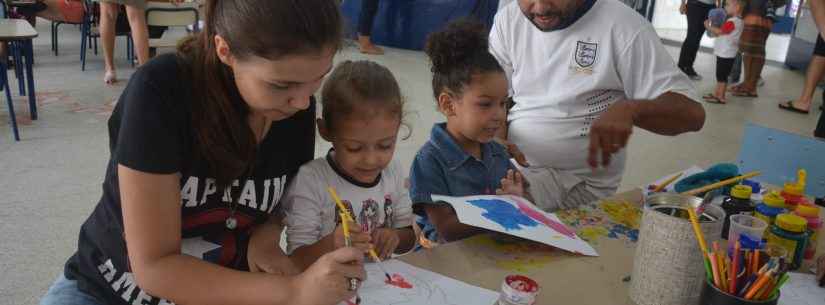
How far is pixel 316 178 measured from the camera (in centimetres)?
116

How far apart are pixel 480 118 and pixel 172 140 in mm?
729

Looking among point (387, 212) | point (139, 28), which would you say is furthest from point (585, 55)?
point (139, 28)

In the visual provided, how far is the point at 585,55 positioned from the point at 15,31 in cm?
274

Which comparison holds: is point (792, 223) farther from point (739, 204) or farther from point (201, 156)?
point (201, 156)

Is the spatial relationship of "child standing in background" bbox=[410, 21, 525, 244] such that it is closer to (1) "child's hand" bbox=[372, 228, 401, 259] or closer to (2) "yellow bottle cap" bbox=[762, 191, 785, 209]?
(1) "child's hand" bbox=[372, 228, 401, 259]

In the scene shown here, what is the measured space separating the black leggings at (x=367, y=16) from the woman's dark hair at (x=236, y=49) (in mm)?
5174

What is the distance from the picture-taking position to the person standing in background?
5590 millimetres

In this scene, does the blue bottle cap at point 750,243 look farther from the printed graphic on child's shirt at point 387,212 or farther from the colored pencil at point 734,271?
the printed graphic on child's shirt at point 387,212

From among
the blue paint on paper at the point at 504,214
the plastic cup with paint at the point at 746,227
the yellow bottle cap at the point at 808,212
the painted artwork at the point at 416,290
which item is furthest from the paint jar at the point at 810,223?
the painted artwork at the point at 416,290

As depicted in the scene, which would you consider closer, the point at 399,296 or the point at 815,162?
the point at 399,296

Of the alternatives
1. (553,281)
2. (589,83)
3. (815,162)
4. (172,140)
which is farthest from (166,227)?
(815,162)

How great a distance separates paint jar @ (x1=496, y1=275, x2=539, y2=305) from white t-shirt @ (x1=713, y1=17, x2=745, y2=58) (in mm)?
4656

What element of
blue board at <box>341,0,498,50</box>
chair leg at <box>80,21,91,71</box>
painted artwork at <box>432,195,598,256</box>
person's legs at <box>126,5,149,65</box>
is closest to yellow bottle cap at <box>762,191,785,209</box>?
painted artwork at <box>432,195,598,256</box>

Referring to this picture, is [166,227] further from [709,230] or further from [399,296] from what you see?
[709,230]
